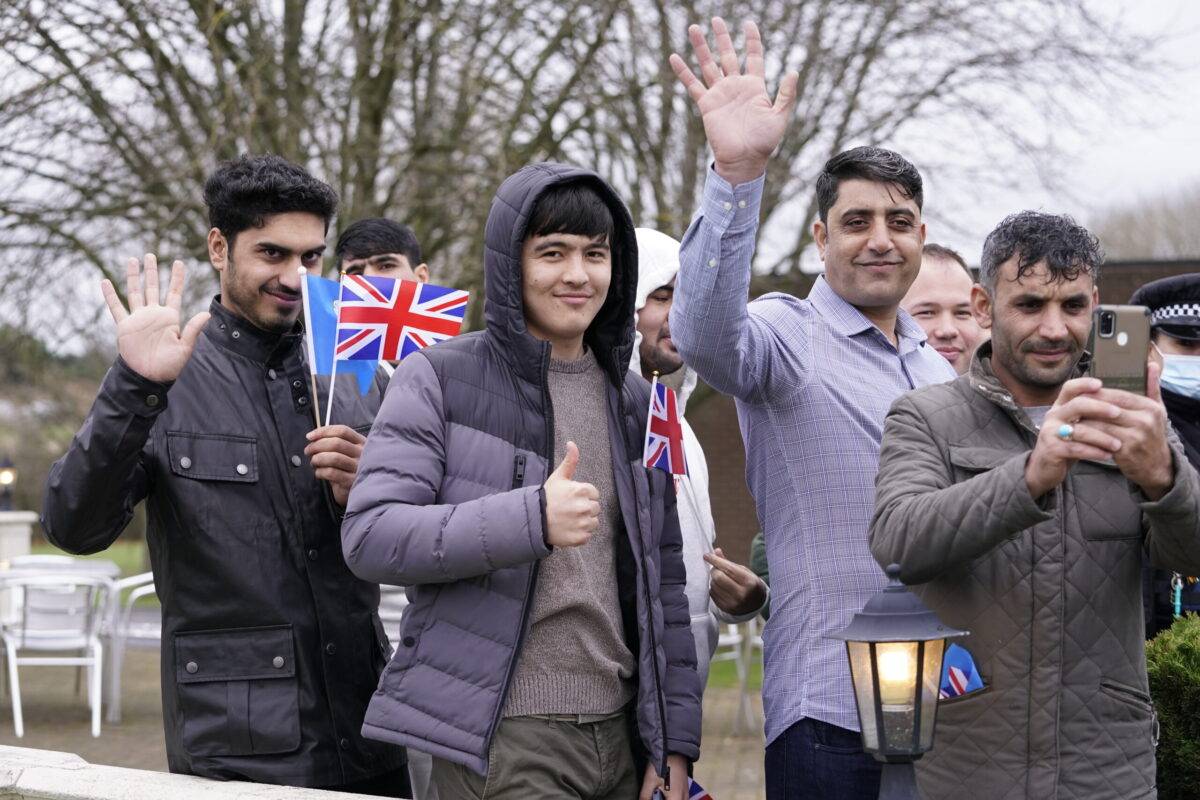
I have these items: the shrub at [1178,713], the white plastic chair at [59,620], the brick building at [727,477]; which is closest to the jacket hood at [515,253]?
the shrub at [1178,713]

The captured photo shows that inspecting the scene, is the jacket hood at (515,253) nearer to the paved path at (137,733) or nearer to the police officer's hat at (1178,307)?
the police officer's hat at (1178,307)

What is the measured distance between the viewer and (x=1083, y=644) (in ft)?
8.77

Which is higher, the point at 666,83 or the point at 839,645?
the point at 666,83

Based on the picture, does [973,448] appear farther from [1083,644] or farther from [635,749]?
[635,749]

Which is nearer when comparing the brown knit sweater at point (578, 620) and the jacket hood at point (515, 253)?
the brown knit sweater at point (578, 620)

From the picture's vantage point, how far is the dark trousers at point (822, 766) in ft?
9.95

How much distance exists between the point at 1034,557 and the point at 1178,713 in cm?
106

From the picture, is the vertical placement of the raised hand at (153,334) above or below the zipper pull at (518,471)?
above

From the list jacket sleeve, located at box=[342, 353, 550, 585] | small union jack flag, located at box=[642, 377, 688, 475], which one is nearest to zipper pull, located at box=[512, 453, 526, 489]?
jacket sleeve, located at box=[342, 353, 550, 585]

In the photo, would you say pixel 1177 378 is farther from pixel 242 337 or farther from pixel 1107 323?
pixel 242 337

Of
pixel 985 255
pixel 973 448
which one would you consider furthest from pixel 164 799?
pixel 985 255

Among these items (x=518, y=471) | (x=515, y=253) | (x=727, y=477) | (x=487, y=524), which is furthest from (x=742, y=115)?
(x=727, y=477)

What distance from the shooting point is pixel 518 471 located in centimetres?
286

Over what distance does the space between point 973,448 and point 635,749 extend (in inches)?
36.2
